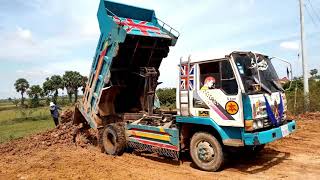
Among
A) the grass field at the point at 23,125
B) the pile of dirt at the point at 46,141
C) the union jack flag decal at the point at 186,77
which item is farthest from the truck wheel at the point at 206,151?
the grass field at the point at 23,125

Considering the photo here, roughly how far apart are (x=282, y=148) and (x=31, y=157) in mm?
6667

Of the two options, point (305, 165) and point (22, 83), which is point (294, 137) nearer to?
point (305, 165)

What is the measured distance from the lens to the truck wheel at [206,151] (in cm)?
709

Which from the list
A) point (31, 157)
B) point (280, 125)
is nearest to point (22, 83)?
point (31, 157)

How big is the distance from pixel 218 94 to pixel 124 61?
11.2 ft

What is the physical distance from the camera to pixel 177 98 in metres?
7.77

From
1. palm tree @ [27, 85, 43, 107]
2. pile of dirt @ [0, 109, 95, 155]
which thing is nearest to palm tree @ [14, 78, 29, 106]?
palm tree @ [27, 85, 43, 107]

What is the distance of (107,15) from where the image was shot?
912cm

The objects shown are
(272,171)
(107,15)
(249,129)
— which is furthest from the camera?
(107,15)

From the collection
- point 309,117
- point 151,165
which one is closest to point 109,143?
point 151,165

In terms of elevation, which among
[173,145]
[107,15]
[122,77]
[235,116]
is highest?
[107,15]

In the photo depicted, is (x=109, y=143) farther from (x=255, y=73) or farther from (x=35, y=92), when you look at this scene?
(x=35, y=92)

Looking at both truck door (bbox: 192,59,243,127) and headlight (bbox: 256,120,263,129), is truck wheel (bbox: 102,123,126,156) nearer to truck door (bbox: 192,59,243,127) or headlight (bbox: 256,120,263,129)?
truck door (bbox: 192,59,243,127)

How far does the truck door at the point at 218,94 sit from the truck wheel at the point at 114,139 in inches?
102
